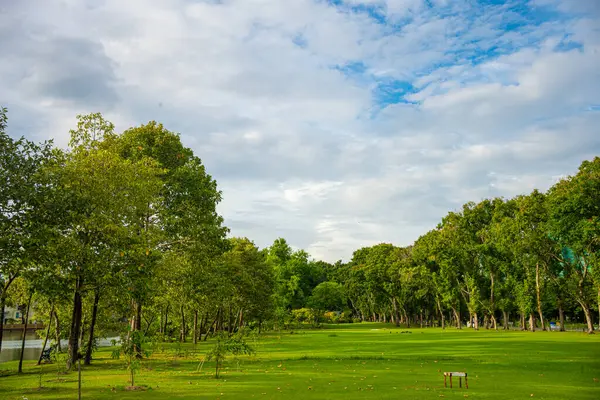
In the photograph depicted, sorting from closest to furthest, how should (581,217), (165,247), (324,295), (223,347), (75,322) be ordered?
(223,347)
(75,322)
(165,247)
(581,217)
(324,295)

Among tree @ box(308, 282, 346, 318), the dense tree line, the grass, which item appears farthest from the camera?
tree @ box(308, 282, 346, 318)

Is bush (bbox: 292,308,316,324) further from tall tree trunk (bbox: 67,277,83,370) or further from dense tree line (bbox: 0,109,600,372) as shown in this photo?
tall tree trunk (bbox: 67,277,83,370)

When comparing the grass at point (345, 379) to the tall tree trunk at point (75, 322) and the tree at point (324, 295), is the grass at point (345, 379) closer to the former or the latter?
the tall tree trunk at point (75, 322)

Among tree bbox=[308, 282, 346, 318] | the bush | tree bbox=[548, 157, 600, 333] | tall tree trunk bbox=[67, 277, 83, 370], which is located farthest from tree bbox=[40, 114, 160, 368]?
tree bbox=[308, 282, 346, 318]

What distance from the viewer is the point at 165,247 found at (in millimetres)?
38156

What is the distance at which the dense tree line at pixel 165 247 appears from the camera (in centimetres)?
2126

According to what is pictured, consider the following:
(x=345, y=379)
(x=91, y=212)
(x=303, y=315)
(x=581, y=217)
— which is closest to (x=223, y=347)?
(x=345, y=379)

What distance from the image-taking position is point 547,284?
72.2 meters

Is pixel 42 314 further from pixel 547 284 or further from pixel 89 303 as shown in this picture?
pixel 547 284

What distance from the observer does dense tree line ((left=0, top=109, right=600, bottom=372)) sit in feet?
69.8

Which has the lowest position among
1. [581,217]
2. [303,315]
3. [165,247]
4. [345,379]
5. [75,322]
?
[303,315]

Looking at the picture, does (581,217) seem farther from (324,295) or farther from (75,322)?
(324,295)

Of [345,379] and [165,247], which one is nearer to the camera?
[345,379]

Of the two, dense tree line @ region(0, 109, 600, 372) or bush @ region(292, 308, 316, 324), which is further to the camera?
bush @ region(292, 308, 316, 324)
